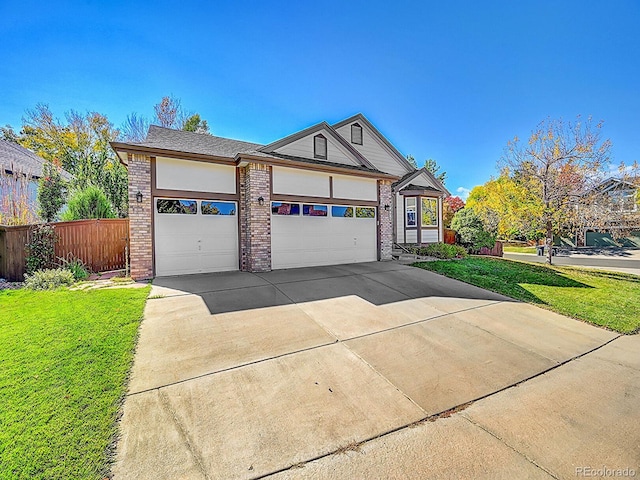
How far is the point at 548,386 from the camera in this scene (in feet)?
10.8

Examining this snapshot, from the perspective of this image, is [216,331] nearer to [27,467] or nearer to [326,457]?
[27,467]

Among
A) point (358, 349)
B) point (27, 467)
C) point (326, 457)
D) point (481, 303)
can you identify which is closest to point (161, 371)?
point (27, 467)

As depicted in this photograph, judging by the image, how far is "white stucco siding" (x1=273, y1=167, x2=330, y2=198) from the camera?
31.6 feet

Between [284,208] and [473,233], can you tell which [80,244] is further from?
[473,233]

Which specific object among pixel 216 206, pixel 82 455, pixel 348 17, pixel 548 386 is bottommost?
pixel 548 386

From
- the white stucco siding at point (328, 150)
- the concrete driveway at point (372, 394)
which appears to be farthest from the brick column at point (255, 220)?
the concrete driveway at point (372, 394)

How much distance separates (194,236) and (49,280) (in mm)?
3582

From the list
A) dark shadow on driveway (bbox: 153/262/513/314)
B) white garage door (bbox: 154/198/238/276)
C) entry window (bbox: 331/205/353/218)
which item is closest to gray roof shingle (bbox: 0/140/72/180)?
white garage door (bbox: 154/198/238/276)

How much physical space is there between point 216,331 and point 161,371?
1179 millimetres

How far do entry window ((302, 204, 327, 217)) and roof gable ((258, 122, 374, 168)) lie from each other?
207cm

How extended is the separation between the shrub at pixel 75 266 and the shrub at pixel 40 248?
291 millimetres

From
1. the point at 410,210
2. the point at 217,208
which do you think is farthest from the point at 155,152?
the point at 410,210

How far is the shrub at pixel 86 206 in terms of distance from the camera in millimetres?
10031

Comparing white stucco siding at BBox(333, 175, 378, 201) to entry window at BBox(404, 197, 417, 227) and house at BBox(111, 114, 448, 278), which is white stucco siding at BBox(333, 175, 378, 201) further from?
entry window at BBox(404, 197, 417, 227)
